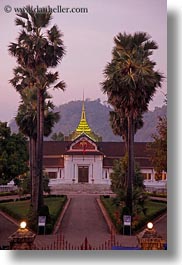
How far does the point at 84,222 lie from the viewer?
17.6 feet

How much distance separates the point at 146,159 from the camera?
5383 mm

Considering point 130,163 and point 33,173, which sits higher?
point 130,163

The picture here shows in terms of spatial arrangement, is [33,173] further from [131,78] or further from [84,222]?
[131,78]

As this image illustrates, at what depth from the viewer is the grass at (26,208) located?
17.5 feet

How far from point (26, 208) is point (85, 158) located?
2.86ft

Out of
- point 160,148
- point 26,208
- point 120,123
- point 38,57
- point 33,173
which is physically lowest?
point 26,208

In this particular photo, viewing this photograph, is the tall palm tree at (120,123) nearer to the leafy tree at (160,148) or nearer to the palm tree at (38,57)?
the leafy tree at (160,148)

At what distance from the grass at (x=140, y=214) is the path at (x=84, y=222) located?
122 millimetres

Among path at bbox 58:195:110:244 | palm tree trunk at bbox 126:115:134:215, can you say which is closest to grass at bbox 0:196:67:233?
path at bbox 58:195:110:244

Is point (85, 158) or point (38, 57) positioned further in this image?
point (85, 158)

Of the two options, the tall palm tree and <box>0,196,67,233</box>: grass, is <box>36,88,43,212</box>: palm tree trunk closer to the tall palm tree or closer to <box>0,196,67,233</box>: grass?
<box>0,196,67,233</box>: grass

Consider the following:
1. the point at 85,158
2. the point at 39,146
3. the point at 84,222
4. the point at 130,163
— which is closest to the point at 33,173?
the point at 39,146

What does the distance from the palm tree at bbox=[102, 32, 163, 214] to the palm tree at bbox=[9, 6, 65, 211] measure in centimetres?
59

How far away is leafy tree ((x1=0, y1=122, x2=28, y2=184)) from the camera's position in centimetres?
539
